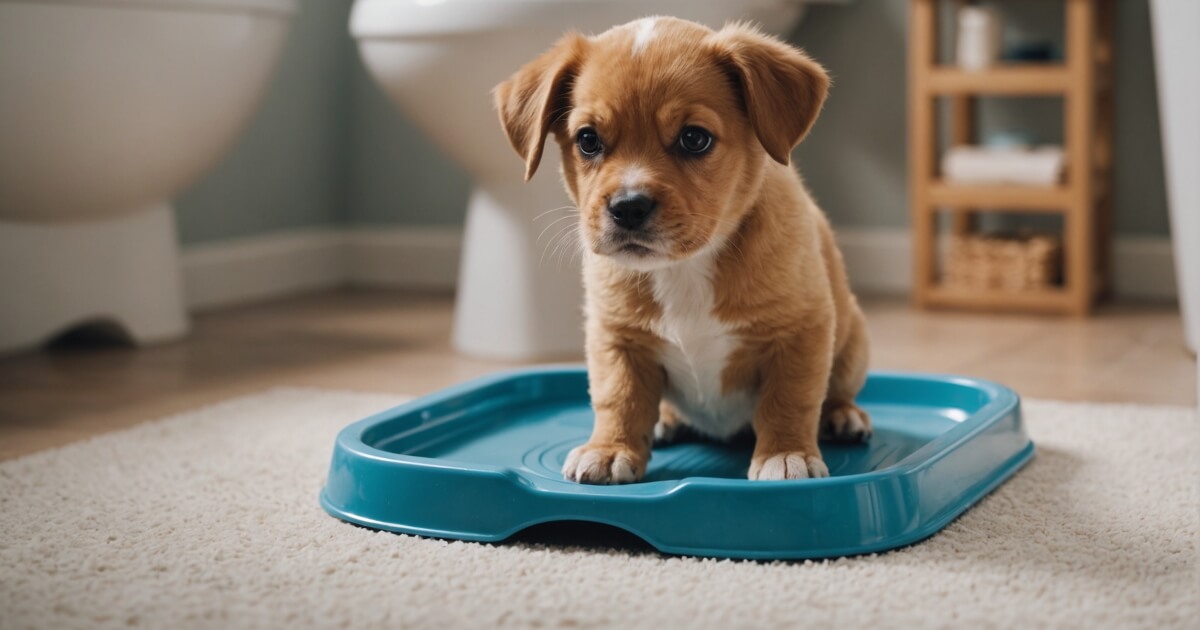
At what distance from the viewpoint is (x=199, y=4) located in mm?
2799

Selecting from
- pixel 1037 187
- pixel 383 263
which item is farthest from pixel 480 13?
pixel 383 263

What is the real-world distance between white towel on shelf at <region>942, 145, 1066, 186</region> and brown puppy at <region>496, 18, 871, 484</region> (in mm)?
1689

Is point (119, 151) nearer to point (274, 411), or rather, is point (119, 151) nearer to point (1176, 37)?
point (274, 411)

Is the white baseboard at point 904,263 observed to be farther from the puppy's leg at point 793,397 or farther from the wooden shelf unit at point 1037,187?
the puppy's leg at point 793,397

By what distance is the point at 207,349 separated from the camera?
2957 millimetres

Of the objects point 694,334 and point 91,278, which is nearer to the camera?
point 694,334

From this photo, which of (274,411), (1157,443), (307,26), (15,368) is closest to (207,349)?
(15,368)

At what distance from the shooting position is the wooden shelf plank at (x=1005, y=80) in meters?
3.21

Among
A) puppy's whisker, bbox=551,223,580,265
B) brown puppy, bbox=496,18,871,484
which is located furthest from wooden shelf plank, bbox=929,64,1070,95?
brown puppy, bbox=496,18,871,484

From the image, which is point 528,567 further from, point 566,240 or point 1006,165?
point 1006,165

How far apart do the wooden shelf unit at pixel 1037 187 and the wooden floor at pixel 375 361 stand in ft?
0.30

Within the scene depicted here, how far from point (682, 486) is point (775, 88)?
487mm

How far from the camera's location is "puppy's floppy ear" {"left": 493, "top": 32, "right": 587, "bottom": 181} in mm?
1644

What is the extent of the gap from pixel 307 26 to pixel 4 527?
262 centimetres
